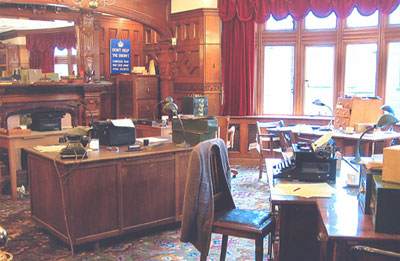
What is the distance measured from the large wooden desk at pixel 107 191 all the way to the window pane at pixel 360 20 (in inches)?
182

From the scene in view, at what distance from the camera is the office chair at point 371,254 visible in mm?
2013

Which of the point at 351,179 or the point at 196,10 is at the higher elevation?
the point at 196,10

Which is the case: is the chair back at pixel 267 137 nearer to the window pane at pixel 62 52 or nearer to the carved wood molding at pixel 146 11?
the carved wood molding at pixel 146 11

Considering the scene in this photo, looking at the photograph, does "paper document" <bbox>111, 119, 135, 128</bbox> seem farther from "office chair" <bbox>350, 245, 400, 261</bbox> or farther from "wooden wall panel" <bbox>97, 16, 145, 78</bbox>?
"wooden wall panel" <bbox>97, 16, 145, 78</bbox>

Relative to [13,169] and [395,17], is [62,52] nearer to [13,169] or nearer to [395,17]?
[13,169]

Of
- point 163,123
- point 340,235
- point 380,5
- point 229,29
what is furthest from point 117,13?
Answer: point 340,235

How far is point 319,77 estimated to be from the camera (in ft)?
26.3

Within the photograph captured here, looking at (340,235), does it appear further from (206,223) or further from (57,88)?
(57,88)

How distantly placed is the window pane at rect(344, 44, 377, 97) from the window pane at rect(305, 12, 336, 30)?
1.67ft

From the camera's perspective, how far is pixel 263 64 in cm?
827

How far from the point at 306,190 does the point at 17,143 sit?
4.30m

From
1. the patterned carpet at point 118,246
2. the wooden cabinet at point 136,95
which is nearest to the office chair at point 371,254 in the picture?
the patterned carpet at point 118,246

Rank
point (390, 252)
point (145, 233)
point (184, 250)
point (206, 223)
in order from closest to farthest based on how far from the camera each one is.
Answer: point (390, 252) < point (206, 223) < point (184, 250) < point (145, 233)

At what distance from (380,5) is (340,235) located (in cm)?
593
